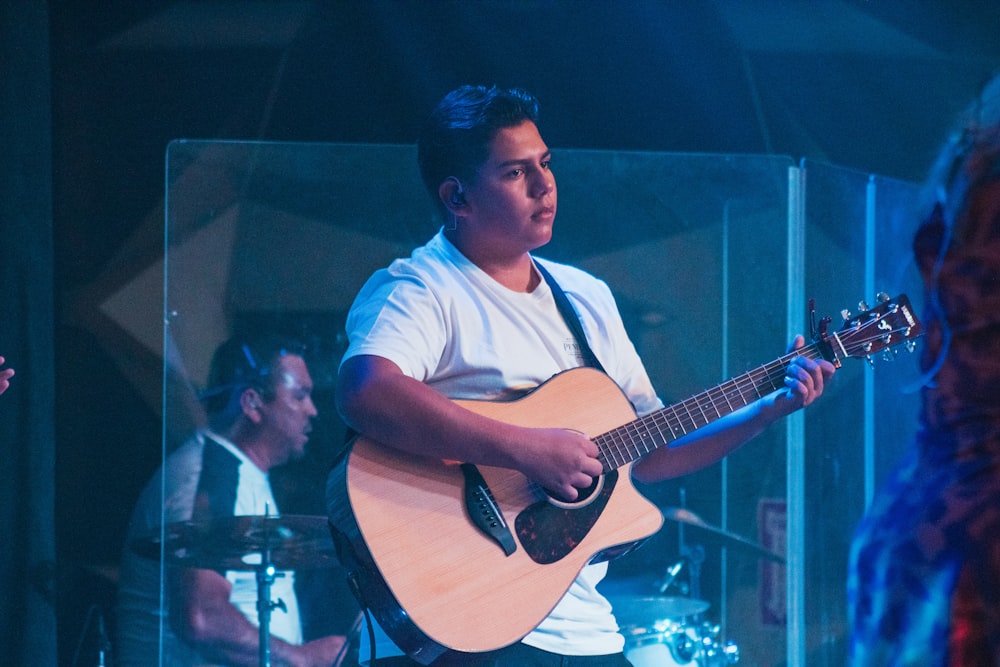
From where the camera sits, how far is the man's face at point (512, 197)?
255 cm

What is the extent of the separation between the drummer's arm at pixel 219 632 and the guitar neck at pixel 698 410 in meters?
1.76

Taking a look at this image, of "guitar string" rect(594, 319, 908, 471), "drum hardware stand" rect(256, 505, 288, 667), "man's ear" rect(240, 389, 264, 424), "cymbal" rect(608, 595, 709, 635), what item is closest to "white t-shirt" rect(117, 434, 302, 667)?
"man's ear" rect(240, 389, 264, 424)

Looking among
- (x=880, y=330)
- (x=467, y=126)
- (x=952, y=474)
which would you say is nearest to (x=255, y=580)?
(x=467, y=126)

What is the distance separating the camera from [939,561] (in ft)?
4.63

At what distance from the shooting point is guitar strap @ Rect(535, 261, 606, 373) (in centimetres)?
255

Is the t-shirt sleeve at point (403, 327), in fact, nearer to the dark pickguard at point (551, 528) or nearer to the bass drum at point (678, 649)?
the dark pickguard at point (551, 528)

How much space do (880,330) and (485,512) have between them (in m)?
1.02

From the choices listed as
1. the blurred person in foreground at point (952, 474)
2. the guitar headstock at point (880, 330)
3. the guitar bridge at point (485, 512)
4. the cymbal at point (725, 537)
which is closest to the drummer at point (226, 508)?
the cymbal at point (725, 537)

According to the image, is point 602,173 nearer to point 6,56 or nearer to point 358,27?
point 358,27

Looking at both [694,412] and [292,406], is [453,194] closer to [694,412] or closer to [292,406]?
[694,412]

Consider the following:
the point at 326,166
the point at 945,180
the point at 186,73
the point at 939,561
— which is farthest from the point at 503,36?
the point at 939,561

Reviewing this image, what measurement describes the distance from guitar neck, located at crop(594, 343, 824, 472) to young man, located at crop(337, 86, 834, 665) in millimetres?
49

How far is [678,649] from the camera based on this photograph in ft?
11.9

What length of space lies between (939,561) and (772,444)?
2626 mm
